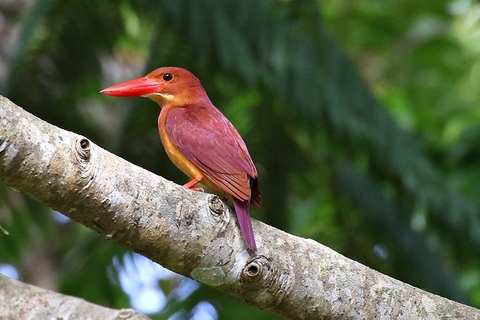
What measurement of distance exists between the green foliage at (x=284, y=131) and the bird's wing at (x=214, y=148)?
800 mm

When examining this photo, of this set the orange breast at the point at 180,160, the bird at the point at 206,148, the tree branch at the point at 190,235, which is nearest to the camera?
the tree branch at the point at 190,235

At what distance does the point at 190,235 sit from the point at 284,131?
7.91 ft

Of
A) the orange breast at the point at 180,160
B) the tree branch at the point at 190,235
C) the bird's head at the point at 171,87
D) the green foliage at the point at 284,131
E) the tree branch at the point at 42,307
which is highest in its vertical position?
the green foliage at the point at 284,131

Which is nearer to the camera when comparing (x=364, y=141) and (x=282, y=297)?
(x=282, y=297)

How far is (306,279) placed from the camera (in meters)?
2.35

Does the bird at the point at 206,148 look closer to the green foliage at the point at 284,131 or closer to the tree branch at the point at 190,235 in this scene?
the tree branch at the point at 190,235

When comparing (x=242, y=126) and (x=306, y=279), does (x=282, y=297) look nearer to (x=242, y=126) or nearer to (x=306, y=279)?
(x=306, y=279)

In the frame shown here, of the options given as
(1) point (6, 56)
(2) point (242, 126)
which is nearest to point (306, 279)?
(2) point (242, 126)

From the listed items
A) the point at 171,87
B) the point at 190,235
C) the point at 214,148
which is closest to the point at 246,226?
the point at 190,235

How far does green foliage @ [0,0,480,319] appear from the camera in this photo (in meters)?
4.01

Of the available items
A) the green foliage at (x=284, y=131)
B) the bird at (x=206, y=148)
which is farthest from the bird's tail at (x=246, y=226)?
the green foliage at (x=284, y=131)

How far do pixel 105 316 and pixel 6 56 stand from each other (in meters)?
3.00

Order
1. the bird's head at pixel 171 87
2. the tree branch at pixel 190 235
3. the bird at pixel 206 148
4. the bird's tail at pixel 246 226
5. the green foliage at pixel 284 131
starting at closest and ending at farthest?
the tree branch at pixel 190 235
the bird's tail at pixel 246 226
the bird at pixel 206 148
the bird's head at pixel 171 87
the green foliage at pixel 284 131

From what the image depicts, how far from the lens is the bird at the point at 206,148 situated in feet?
8.87
